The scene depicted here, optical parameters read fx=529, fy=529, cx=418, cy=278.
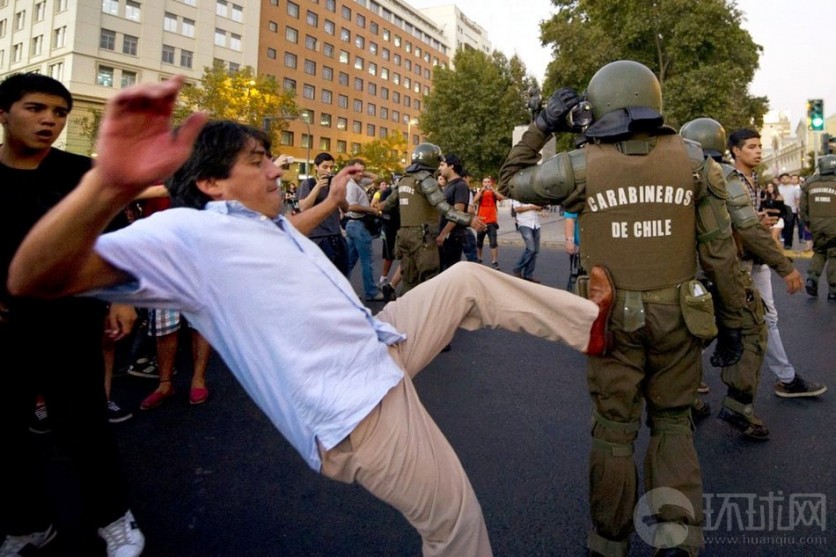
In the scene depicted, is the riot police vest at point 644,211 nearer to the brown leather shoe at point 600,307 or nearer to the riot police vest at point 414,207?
the brown leather shoe at point 600,307

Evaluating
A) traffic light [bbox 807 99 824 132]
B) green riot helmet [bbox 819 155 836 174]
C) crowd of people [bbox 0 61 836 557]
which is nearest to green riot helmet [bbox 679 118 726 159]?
crowd of people [bbox 0 61 836 557]

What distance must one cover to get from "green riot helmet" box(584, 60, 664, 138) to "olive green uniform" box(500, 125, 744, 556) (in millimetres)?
72

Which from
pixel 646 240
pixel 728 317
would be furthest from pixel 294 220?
pixel 728 317

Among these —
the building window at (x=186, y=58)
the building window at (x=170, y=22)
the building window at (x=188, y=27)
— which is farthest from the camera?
the building window at (x=186, y=58)

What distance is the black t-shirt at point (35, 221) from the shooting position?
2109 mm

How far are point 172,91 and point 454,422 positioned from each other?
3.03 metres

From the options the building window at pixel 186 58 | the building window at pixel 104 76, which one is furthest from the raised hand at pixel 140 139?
the building window at pixel 186 58

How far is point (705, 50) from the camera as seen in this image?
2397 cm

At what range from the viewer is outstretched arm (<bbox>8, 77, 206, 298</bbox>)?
911 millimetres

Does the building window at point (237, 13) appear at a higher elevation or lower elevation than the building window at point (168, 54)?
higher

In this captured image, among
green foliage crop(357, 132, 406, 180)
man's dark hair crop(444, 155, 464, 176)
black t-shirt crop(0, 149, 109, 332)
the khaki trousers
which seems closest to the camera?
the khaki trousers

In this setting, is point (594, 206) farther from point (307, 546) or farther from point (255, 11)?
point (255, 11)

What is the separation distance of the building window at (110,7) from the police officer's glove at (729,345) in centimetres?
5175
